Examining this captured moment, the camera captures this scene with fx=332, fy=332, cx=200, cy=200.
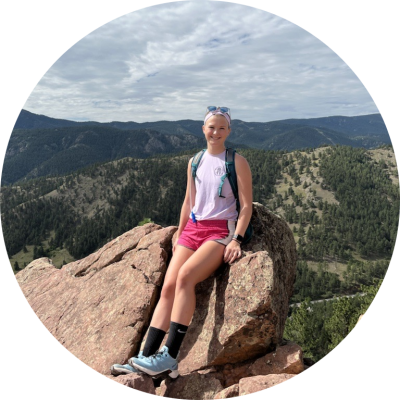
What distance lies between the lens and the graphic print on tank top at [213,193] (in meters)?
6.17

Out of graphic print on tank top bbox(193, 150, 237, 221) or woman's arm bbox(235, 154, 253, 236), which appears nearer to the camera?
woman's arm bbox(235, 154, 253, 236)

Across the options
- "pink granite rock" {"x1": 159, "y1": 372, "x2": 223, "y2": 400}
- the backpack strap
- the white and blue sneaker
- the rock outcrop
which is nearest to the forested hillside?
the rock outcrop

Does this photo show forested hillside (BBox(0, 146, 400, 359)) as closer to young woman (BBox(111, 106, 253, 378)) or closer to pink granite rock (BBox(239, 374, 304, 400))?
young woman (BBox(111, 106, 253, 378))

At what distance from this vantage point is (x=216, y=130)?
20.1 feet

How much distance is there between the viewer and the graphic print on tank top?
20.2 feet

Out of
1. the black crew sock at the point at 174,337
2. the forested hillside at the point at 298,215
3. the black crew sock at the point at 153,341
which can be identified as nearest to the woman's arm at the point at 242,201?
the black crew sock at the point at 174,337

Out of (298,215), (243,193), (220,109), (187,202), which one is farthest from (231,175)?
(298,215)

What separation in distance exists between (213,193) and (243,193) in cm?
56

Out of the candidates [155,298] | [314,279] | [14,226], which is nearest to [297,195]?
[314,279]

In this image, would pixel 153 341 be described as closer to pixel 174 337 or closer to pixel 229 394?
pixel 174 337

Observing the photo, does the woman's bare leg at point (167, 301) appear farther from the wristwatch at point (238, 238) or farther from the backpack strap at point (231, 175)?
the backpack strap at point (231, 175)

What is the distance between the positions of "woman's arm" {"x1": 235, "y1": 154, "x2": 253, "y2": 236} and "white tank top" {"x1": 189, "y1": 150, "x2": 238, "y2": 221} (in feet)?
0.62

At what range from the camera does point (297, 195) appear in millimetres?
195500

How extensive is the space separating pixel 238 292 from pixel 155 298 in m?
2.08
